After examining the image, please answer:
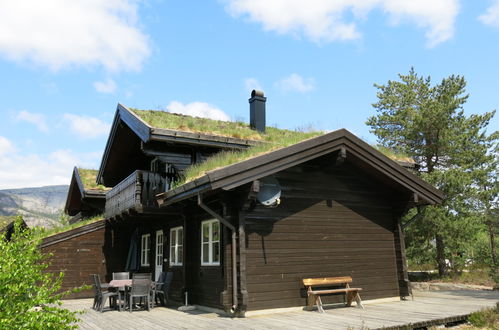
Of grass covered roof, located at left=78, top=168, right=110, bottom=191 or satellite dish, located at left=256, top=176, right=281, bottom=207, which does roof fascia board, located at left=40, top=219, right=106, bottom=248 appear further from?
satellite dish, located at left=256, top=176, right=281, bottom=207

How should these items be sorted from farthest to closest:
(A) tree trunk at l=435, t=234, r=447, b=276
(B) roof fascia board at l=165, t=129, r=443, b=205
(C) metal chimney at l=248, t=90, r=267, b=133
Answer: (A) tree trunk at l=435, t=234, r=447, b=276, (C) metal chimney at l=248, t=90, r=267, b=133, (B) roof fascia board at l=165, t=129, r=443, b=205

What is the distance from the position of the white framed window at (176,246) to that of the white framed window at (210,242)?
56.4 inches

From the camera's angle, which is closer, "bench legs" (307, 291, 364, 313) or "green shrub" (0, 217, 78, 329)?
"green shrub" (0, 217, 78, 329)

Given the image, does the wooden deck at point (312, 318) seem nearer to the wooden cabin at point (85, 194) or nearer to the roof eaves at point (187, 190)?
the roof eaves at point (187, 190)

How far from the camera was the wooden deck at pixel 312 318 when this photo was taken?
7600 millimetres

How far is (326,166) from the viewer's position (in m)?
10.9

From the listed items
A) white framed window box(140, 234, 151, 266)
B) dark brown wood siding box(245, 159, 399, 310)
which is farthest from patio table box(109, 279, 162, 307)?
white framed window box(140, 234, 151, 266)

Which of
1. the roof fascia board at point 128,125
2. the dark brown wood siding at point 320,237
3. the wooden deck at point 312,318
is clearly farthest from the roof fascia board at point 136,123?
the wooden deck at point 312,318

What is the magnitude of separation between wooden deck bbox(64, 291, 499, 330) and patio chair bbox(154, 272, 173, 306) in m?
0.79

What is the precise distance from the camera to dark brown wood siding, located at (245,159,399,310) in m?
9.59

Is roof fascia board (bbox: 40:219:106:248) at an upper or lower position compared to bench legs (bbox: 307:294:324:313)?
upper

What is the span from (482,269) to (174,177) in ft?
47.4

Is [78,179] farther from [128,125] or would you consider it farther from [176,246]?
[176,246]

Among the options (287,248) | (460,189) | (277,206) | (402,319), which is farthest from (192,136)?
(460,189)
